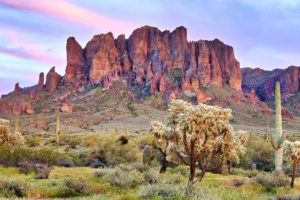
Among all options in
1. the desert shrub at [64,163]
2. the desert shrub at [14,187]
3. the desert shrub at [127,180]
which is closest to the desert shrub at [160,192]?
the desert shrub at [127,180]

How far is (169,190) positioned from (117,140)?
2393 cm

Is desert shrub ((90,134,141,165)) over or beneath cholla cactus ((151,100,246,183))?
beneath

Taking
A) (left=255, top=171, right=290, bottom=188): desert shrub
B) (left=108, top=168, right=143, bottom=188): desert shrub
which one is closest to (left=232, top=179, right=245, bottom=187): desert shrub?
(left=255, top=171, right=290, bottom=188): desert shrub

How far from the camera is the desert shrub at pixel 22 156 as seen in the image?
1129 inches

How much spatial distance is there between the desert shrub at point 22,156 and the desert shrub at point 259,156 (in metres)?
15.5

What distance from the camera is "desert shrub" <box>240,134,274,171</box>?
1465 inches

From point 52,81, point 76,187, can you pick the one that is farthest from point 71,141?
point 52,81

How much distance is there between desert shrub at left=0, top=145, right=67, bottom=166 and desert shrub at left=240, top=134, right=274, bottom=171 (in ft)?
50.7

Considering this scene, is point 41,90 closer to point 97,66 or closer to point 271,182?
point 97,66

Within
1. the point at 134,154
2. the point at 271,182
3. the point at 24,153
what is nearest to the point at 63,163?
the point at 24,153

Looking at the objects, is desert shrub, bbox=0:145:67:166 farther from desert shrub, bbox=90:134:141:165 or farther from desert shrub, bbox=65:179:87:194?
desert shrub, bbox=65:179:87:194

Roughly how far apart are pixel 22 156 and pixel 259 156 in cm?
2045

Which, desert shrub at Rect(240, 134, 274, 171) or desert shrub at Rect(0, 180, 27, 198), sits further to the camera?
desert shrub at Rect(240, 134, 274, 171)

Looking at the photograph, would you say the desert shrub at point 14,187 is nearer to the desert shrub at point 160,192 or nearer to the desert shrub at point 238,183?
the desert shrub at point 160,192
